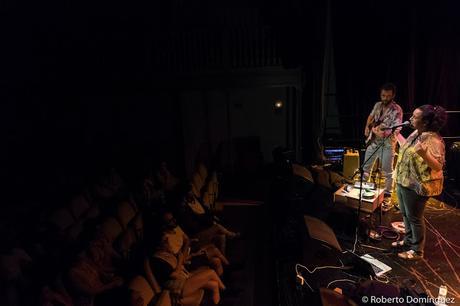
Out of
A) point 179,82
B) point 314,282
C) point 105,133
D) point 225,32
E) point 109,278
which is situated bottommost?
point 314,282

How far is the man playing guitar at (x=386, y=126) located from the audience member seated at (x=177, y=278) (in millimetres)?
3522

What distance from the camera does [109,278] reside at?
366 centimetres

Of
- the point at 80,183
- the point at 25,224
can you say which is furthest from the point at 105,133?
the point at 25,224

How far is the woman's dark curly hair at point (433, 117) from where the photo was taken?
11.2 ft

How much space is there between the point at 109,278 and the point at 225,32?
6821 millimetres

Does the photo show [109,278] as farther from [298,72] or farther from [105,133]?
[298,72]

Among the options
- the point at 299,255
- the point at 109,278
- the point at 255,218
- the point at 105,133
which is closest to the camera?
the point at 109,278

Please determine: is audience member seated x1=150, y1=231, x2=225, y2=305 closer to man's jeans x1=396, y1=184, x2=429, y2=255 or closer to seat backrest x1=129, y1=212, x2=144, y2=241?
seat backrest x1=129, y1=212, x2=144, y2=241

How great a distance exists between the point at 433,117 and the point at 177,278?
3.19m

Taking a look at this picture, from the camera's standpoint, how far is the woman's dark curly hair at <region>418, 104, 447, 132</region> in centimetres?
342

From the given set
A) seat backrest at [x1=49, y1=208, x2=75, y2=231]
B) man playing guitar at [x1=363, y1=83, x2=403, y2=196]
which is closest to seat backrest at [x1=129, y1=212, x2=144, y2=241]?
seat backrest at [x1=49, y1=208, x2=75, y2=231]

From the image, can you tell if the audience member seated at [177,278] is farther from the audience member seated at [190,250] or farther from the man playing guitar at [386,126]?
the man playing guitar at [386,126]

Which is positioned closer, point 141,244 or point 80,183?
point 141,244

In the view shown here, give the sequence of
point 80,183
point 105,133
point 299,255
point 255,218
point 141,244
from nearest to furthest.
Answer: point 299,255 → point 141,244 → point 255,218 → point 80,183 → point 105,133
